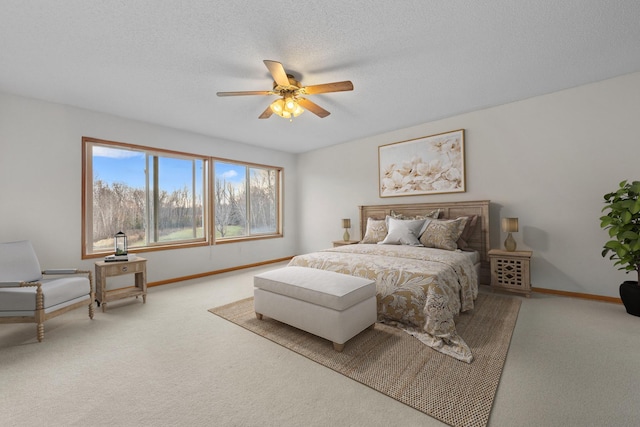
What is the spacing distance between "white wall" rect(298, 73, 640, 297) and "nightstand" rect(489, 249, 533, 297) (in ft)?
1.44

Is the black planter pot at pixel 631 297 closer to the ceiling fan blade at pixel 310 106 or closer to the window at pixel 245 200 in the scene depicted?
the ceiling fan blade at pixel 310 106

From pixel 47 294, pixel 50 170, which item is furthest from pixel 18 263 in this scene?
pixel 50 170

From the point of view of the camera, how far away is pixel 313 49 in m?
2.43

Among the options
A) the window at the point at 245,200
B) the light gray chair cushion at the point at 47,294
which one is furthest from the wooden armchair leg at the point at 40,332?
the window at the point at 245,200

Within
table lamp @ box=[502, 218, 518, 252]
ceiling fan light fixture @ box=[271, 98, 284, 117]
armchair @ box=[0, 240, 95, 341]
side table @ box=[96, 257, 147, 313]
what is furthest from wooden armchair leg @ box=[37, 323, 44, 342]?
table lamp @ box=[502, 218, 518, 252]

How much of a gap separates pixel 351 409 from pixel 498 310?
2282 mm

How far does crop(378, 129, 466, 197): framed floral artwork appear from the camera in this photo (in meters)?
4.24

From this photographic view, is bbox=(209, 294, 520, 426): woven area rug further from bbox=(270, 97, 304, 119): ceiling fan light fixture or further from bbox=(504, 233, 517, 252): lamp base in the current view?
bbox=(270, 97, 304, 119): ceiling fan light fixture

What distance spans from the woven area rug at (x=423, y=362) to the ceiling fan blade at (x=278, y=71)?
93.8 inches

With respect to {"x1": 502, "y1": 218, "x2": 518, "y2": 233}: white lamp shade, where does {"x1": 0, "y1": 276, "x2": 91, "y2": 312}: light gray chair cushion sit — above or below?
below

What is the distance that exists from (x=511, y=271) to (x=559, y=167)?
4.86 ft

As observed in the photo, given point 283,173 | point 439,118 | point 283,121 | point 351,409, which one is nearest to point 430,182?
point 439,118

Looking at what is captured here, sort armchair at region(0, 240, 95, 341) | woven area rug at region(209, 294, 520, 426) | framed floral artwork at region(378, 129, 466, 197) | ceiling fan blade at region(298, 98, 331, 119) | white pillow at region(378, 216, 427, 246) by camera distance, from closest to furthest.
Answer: woven area rug at region(209, 294, 520, 426) < armchair at region(0, 240, 95, 341) < ceiling fan blade at region(298, 98, 331, 119) < white pillow at region(378, 216, 427, 246) < framed floral artwork at region(378, 129, 466, 197)

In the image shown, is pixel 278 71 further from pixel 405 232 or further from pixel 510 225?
pixel 510 225
